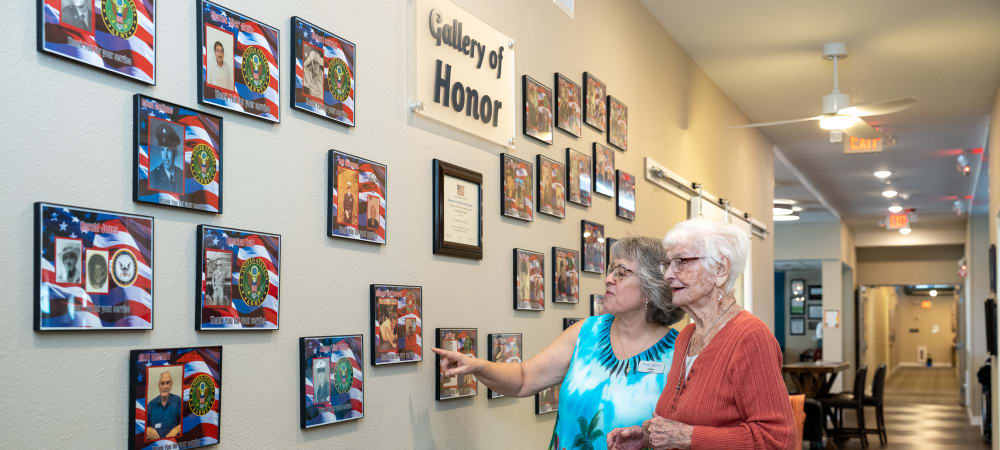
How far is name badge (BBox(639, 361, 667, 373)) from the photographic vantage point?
2676 millimetres

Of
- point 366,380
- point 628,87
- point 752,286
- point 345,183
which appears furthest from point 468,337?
point 752,286

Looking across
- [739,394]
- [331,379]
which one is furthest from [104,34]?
[739,394]

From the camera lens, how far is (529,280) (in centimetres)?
364

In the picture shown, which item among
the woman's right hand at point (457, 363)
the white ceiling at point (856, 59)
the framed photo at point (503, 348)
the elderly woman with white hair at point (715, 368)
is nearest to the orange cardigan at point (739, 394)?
the elderly woman with white hair at point (715, 368)

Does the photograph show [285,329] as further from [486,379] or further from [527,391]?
[527,391]

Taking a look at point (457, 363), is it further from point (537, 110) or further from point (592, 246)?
point (592, 246)

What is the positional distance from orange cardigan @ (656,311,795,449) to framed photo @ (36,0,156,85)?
1.48 metres

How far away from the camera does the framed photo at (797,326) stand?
2523 cm

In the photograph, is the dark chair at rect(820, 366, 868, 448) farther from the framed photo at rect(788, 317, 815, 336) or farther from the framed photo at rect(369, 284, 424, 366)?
the framed photo at rect(788, 317, 815, 336)

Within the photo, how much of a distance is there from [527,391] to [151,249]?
58.9 inches

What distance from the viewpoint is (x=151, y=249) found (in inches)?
73.7

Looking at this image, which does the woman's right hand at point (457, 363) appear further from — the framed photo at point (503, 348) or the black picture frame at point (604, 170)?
the black picture frame at point (604, 170)

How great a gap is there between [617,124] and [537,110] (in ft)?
3.49

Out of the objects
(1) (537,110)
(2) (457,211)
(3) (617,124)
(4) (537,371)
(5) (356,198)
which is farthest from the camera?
(3) (617,124)
